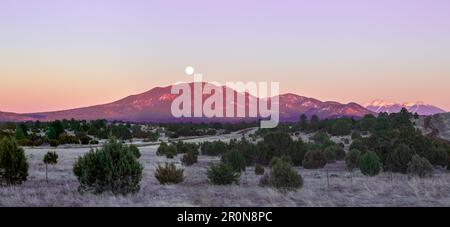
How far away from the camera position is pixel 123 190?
1700 cm

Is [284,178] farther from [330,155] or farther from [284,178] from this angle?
[330,155]

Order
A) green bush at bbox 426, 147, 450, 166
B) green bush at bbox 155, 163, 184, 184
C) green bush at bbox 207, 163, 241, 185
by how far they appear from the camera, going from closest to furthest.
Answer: green bush at bbox 207, 163, 241, 185
green bush at bbox 155, 163, 184, 184
green bush at bbox 426, 147, 450, 166

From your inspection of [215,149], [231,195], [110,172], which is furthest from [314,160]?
[110,172]

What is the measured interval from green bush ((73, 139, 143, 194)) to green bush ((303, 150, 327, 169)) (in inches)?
697

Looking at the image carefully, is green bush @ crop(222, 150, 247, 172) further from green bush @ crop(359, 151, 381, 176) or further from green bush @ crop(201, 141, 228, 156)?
green bush @ crop(201, 141, 228, 156)

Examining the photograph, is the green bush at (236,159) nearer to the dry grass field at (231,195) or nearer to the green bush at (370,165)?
the dry grass field at (231,195)

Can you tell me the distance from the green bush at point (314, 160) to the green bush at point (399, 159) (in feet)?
15.2

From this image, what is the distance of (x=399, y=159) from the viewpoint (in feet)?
96.3

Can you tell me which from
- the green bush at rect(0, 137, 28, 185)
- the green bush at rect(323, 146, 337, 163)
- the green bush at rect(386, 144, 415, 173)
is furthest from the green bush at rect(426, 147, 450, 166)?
the green bush at rect(0, 137, 28, 185)

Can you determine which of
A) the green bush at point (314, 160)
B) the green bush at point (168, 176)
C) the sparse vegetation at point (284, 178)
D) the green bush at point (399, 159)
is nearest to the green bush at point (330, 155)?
the green bush at point (314, 160)

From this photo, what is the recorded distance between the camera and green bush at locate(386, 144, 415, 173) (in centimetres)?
2916

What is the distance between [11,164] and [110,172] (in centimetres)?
556

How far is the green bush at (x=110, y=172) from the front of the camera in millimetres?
16938
